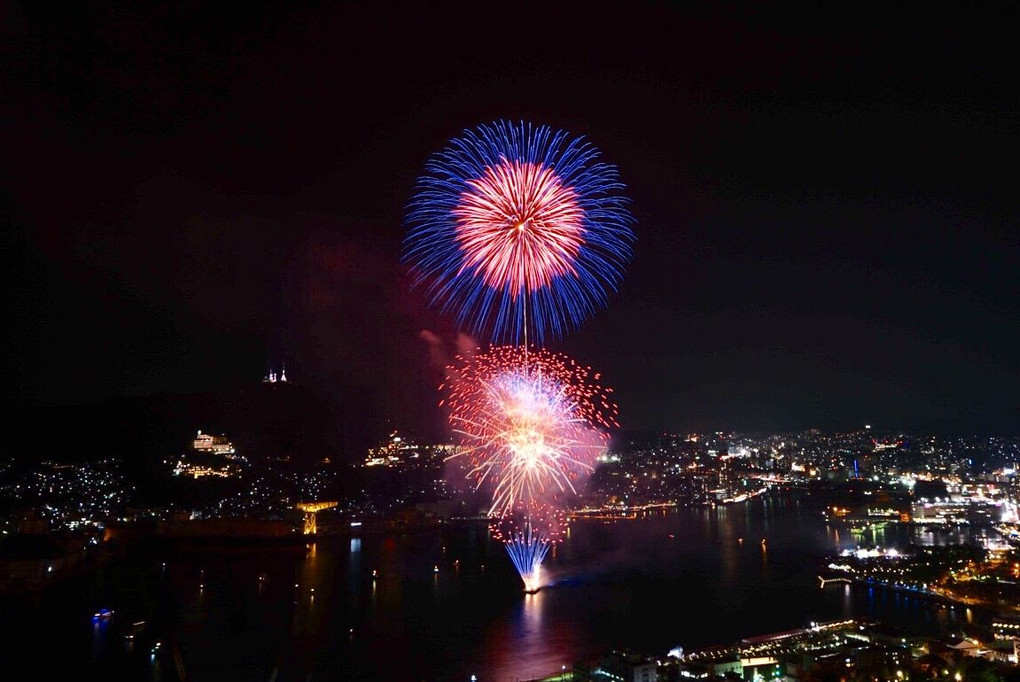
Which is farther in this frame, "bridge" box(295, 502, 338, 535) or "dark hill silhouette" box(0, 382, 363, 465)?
"dark hill silhouette" box(0, 382, 363, 465)

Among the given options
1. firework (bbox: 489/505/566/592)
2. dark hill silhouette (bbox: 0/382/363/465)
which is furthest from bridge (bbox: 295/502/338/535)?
dark hill silhouette (bbox: 0/382/363/465)

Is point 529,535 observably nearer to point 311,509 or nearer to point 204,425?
point 311,509

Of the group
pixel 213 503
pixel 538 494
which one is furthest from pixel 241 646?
pixel 538 494

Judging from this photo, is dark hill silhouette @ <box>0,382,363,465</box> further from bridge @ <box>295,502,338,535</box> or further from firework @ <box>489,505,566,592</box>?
firework @ <box>489,505,566,592</box>

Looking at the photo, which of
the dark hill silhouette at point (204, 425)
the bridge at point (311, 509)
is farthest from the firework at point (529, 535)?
the dark hill silhouette at point (204, 425)

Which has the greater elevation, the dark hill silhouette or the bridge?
the dark hill silhouette

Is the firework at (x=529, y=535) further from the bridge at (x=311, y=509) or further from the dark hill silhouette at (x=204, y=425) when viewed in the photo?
the dark hill silhouette at (x=204, y=425)

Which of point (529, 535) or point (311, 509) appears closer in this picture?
point (529, 535)

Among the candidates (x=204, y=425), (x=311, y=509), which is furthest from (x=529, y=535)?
(x=204, y=425)
